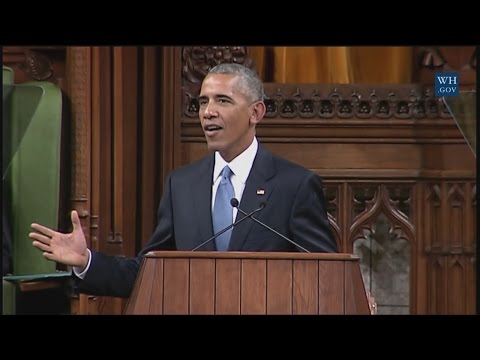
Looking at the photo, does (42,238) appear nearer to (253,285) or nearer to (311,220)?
(253,285)

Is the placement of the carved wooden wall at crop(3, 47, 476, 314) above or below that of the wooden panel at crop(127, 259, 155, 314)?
above

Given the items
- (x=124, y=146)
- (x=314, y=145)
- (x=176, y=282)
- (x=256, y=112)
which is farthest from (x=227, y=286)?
(x=314, y=145)

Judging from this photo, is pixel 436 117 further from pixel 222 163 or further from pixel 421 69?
pixel 222 163

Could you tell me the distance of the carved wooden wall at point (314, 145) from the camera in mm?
6801

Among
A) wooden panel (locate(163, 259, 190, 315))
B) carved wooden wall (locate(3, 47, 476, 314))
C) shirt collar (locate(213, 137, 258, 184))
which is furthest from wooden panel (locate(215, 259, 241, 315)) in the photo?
carved wooden wall (locate(3, 47, 476, 314))

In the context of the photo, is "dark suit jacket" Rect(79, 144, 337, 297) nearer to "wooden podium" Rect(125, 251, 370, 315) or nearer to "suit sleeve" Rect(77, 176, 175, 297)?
"suit sleeve" Rect(77, 176, 175, 297)

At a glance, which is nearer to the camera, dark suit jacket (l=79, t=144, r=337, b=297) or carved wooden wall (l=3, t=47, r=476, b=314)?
dark suit jacket (l=79, t=144, r=337, b=297)

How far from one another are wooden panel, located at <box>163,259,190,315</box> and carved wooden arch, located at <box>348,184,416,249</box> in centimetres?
176

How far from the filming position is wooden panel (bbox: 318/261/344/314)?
17.5ft

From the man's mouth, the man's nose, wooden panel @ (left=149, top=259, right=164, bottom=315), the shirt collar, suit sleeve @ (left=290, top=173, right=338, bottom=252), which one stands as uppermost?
the man's nose

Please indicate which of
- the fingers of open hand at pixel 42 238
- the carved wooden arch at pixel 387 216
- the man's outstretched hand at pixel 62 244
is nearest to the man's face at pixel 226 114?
the man's outstretched hand at pixel 62 244

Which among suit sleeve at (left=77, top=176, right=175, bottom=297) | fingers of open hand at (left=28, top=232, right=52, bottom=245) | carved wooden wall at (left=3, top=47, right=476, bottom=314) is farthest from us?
carved wooden wall at (left=3, top=47, right=476, bottom=314)

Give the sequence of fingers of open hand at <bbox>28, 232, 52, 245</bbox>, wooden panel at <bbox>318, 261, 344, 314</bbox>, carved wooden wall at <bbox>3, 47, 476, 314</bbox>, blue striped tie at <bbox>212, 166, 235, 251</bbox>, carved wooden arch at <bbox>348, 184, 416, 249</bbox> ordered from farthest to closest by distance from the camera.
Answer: carved wooden arch at <bbox>348, 184, 416, 249</bbox>
carved wooden wall at <bbox>3, 47, 476, 314</bbox>
blue striped tie at <bbox>212, 166, 235, 251</bbox>
fingers of open hand at <bbox>28, 232, 52, 245</bbox>
wooden panel at <bbox>318, 261, 344, 314</bbox>

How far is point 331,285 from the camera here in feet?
17.5
